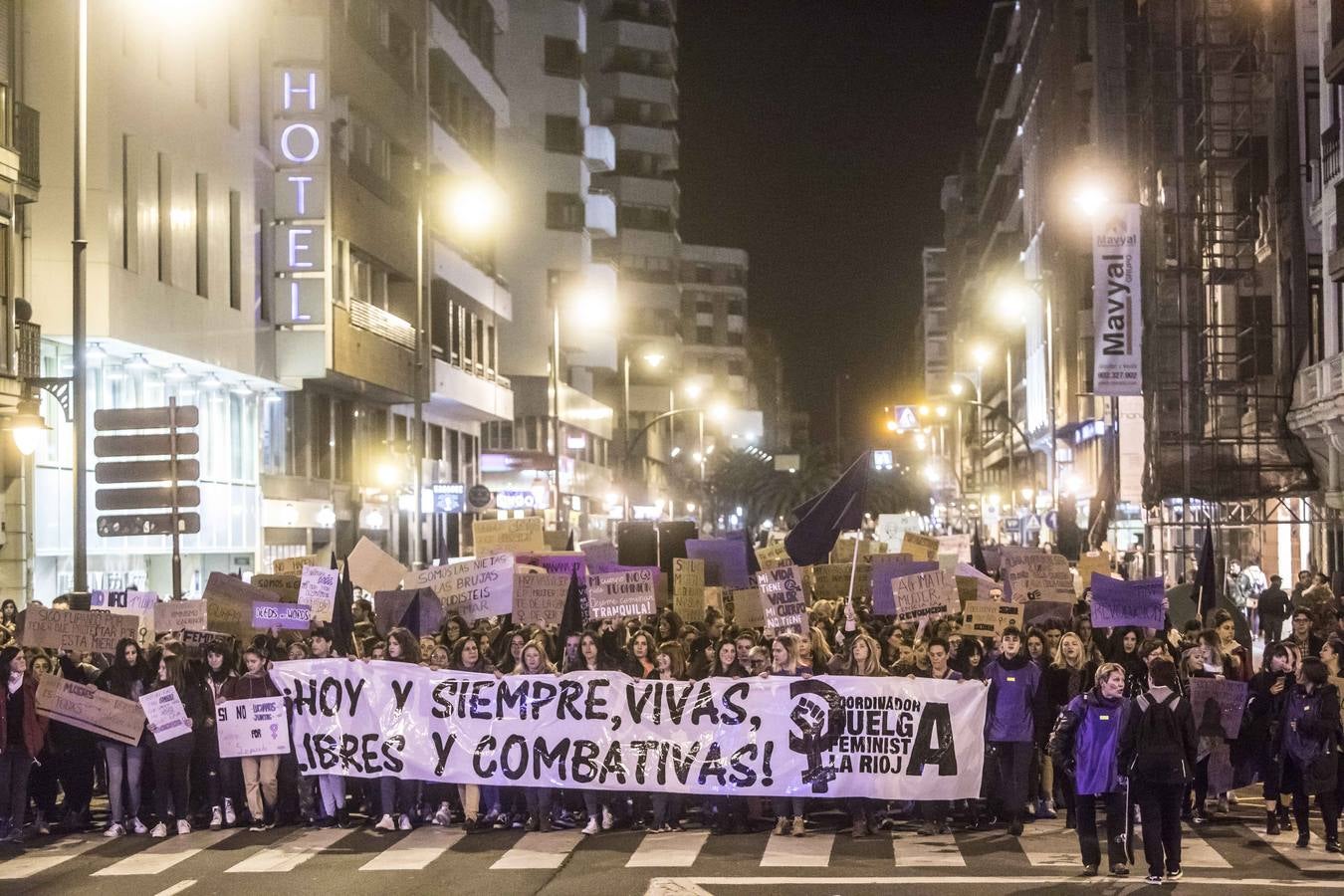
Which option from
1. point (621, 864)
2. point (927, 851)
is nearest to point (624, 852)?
point (621, 864)

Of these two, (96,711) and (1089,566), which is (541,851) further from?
(1089,566)

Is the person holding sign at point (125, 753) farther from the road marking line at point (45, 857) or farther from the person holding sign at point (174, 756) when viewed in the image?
the road marking line at point (45, 857)

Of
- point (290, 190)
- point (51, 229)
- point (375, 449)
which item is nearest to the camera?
point (51, 229)

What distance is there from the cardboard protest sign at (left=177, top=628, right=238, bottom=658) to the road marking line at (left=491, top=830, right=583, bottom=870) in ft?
10.7

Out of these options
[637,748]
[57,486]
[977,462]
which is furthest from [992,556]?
[977,462]

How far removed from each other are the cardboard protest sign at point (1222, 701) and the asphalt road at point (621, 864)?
81cm

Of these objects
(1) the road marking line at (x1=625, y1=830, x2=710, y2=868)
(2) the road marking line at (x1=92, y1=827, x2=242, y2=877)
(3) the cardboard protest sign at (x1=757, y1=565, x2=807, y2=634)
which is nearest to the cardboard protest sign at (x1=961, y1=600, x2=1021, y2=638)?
(3) the cardboard protest sign at (x1=757, y1=565, x2=807, y2=634)

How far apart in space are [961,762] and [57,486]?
2013 centimetres

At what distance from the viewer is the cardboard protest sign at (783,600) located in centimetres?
1750

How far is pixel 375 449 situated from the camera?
160ft

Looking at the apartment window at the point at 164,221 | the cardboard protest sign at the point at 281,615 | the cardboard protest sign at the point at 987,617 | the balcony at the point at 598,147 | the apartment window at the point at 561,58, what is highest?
the apartment window at the point at 561,58

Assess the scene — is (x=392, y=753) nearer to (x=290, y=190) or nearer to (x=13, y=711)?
(x=13, y=711)

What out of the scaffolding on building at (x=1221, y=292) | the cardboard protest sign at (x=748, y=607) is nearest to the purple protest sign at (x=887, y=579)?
the cardboard protest sign at (x=748, y=607)

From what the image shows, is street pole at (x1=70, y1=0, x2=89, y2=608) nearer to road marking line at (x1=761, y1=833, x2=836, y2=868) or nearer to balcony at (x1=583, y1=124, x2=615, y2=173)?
road marking line at (x1=761, y1=833, x2=836, y2=868)
